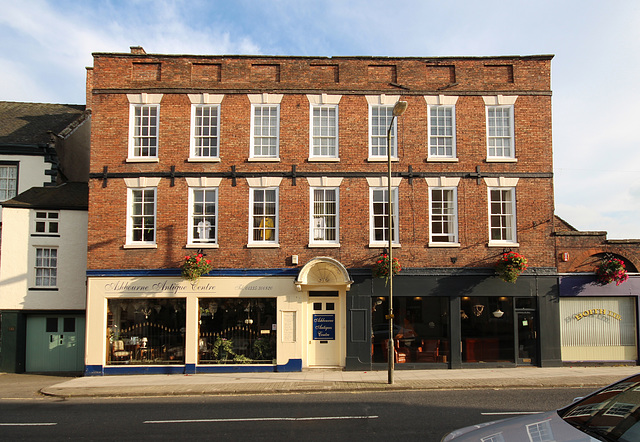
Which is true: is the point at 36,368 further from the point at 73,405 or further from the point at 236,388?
the point at 236,388

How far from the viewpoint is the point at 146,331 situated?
1709 cm

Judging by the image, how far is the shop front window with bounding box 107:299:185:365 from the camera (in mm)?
16906

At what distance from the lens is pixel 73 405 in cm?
1247

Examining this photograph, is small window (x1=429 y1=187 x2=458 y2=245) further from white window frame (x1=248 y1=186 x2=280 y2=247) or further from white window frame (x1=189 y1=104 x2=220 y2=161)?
white window frame (x1=189 y1=104 x2=220 y2=161)

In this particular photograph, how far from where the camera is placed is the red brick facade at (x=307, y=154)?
17250mm

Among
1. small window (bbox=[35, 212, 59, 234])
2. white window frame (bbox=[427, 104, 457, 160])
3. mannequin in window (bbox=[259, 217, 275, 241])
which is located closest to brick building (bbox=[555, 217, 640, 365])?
white window frame (bbox=[427, 104, 457, 160])

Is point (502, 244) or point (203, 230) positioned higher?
point (203, 230)

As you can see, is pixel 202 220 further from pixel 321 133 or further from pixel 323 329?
pixel 323 329

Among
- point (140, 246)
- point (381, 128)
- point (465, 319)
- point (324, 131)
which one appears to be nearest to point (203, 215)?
point (140, 246)

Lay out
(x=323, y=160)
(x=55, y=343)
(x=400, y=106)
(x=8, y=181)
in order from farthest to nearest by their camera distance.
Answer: (x=8, y=181) < (x=55, y=343) < (x=323, y=160) < (x=400, y=106)

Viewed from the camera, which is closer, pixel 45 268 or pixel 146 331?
pixel 146 331

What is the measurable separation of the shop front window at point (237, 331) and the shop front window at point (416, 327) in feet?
12.3

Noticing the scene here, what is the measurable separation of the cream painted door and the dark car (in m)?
11.6

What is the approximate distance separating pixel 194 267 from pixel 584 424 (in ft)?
44.2
